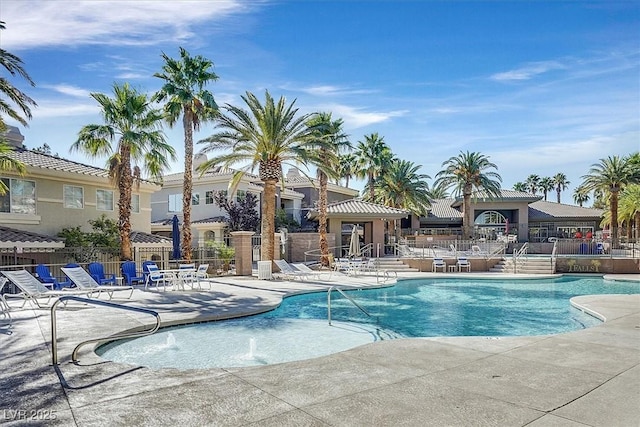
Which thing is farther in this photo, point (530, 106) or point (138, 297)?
point (530, 106)

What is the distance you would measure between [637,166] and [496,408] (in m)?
45.5

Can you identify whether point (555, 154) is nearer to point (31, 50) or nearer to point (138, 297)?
point (138, 297)

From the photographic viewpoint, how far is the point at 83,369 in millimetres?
6289

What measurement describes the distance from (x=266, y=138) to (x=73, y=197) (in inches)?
456

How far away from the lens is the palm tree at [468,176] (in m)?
40.8

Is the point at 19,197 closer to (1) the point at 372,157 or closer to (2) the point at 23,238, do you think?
(2) the point at 23,238

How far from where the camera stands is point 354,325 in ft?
38.8

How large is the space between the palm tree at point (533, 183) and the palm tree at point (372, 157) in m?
60.6

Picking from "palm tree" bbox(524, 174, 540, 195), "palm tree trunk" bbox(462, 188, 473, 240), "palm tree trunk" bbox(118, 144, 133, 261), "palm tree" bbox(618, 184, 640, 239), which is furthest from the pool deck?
"palm tree" bbox(524, 174, 540, 195)

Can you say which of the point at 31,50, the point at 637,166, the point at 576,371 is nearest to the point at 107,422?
the point at 576,371

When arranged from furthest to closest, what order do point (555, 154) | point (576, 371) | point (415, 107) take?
1. point (555, 154)
2. point (415, 107)
3. point (576, 371)

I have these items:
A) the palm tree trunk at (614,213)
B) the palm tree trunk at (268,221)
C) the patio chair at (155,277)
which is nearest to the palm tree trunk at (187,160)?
the palm tree trunk at (268,221)

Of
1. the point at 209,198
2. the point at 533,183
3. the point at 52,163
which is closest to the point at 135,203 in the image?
the point at 52,163

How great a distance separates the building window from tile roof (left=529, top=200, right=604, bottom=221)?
38633mm
